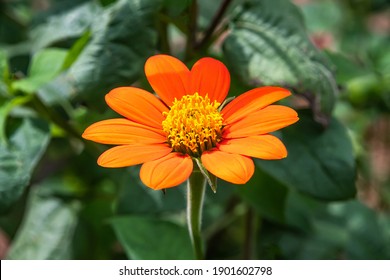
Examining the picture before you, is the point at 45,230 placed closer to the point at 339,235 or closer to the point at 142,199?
the point at 142,199

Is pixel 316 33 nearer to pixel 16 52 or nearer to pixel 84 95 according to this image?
pixel 16 52

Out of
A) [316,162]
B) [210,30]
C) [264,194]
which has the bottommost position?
[264,194]

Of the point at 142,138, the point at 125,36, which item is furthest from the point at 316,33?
the point at 142,138

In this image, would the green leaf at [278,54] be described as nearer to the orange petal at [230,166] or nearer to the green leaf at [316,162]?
the green leaf at [316,162]

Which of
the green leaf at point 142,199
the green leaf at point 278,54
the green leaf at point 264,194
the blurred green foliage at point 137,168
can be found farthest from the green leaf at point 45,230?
the green leaf at point 278,54

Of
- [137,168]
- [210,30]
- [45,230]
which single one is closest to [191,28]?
[210,30]

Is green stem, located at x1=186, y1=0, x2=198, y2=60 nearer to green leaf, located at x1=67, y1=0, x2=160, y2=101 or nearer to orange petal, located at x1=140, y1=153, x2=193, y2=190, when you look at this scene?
green leaf, located at x1=67, y1=0, x2=160, y2=101
